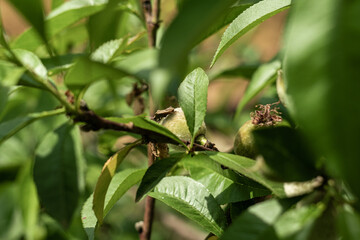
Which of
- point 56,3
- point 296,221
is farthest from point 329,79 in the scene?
point 56,3

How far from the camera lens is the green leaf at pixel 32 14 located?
17.8 inches

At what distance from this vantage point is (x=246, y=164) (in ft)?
2.18

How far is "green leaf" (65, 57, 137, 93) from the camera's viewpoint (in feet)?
1.58

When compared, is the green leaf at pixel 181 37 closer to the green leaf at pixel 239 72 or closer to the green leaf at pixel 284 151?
the green leaf at pixel 284 151

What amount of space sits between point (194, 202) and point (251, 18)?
0.36 m

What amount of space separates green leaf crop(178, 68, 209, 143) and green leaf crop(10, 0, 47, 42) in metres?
0.37

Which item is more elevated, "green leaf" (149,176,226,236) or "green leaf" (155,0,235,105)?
"green leaf" (155,0,235,105)

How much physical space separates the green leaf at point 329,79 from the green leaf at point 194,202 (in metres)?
0.46

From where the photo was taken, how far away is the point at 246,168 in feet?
2.10

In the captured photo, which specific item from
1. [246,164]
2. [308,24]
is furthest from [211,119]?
[308,24]

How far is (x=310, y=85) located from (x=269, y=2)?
0.40m

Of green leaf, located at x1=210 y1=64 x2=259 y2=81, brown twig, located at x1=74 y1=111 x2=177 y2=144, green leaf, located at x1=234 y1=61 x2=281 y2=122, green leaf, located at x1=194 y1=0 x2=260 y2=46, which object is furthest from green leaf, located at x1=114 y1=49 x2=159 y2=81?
green leaf, located at x1=210 y1=64 x2=259 y2=81

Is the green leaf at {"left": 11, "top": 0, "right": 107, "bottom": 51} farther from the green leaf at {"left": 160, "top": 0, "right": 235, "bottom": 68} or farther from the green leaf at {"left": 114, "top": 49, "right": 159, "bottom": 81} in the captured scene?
the green leaf at {"left": 160, "top": 0, "right": 235, "bottom": 68}

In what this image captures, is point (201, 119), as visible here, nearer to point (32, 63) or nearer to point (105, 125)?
point (105, 125)
